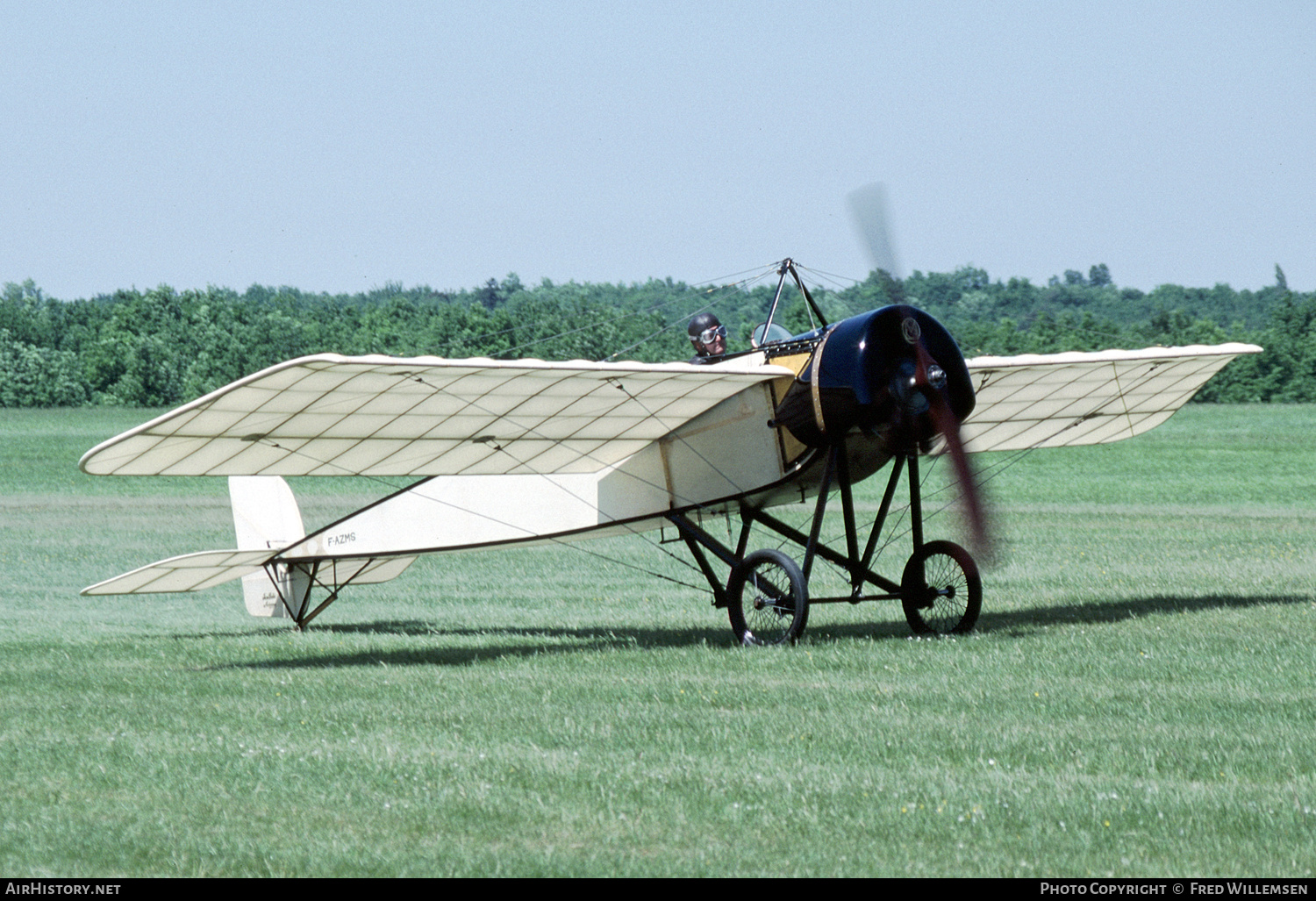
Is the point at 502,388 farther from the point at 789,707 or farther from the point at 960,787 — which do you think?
the point at 960,787

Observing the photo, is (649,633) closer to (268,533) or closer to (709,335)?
(709,335)

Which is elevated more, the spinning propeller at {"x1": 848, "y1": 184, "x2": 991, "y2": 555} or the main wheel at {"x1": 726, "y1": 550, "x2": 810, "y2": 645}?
the spinning propeller at {"x1": 848, "y1": 184, "x2": 991, "y2": 555}

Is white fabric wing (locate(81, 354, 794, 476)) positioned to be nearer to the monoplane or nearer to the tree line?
the monoplane

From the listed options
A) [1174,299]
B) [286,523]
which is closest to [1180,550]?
[286,523]

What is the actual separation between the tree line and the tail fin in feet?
166

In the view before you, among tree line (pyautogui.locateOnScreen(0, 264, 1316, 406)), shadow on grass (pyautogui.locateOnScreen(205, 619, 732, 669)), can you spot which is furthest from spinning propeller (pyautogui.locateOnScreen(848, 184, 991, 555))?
tree line (pyautogui.locateOnScreen(0, 264, 1316, 406))

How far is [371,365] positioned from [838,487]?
443 cm

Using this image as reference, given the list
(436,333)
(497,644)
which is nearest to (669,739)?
(497,644)

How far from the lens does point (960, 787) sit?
6.70 meters

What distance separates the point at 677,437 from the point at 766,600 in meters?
1.99

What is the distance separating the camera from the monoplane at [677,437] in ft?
35.6

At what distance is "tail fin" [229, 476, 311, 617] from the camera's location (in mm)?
16078

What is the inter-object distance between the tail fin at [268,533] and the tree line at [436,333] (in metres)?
50.7

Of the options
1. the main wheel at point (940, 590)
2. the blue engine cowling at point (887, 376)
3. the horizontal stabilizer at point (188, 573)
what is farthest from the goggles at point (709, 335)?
the horizontal stabilizer at point (188, 573)
